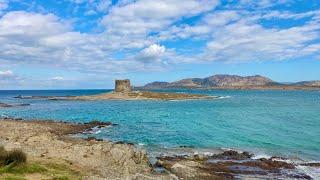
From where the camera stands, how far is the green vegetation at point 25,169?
3019 centimetres

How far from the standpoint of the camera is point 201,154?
1929 inches

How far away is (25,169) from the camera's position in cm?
3134

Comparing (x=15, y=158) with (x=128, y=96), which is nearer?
(x=15, y=158)

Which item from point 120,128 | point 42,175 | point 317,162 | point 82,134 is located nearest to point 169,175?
point 42,175

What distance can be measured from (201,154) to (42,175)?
74.1 feet

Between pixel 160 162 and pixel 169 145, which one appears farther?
pixel 169 145

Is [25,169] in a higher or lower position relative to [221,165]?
higher

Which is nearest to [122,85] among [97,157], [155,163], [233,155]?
[233,155]

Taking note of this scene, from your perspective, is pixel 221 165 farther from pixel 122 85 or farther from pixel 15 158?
pixel 122 85

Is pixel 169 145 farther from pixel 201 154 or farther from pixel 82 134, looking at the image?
pixel 82 134

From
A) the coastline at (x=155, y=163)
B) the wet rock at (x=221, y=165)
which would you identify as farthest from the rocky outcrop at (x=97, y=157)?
the wet rock at (x=221, y=165)

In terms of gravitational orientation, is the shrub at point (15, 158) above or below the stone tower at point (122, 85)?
below

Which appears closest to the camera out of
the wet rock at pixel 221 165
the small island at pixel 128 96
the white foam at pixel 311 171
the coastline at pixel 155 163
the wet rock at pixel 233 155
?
the coastline at pixel 155 163

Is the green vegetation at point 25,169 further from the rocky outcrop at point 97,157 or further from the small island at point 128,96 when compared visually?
the small island at point 128,96
